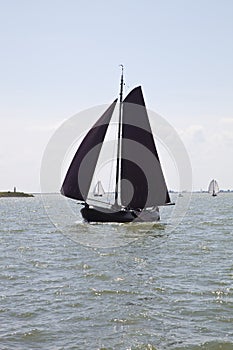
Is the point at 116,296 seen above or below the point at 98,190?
below

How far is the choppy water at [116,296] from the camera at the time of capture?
34.5ft

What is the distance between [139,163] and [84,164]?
16.2 feet

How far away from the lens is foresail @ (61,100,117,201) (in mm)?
35969

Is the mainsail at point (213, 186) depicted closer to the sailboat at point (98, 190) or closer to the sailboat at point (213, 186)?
the sailboat at point (213, 186)

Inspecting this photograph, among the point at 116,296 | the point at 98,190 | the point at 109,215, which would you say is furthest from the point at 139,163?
the point at 98,190

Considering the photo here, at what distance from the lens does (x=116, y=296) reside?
46.7 ft

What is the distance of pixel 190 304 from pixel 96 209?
24575 millimetres

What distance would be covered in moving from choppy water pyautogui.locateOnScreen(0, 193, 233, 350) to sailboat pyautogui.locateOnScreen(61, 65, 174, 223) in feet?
36.2

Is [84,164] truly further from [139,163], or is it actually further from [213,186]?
[213,186]

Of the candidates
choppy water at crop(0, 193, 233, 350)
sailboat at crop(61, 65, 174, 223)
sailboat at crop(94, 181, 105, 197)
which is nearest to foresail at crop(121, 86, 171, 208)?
sailboat at crop(61, 65, 174, 223)

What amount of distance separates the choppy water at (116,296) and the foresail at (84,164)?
10603 mm

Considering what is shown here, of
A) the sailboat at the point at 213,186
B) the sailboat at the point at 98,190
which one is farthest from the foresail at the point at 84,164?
the sailboat at the point at 213,186

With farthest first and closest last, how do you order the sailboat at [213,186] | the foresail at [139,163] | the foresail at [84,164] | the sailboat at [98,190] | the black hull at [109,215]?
the sailboat at [213,186], the sailboat at [98,190], the foresail at [139,163], the black hull at [109,215], the foresail at [84,164]

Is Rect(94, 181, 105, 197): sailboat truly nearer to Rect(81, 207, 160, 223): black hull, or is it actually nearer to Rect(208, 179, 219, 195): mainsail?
Rect(208, 179, 219, 195): mainsail
